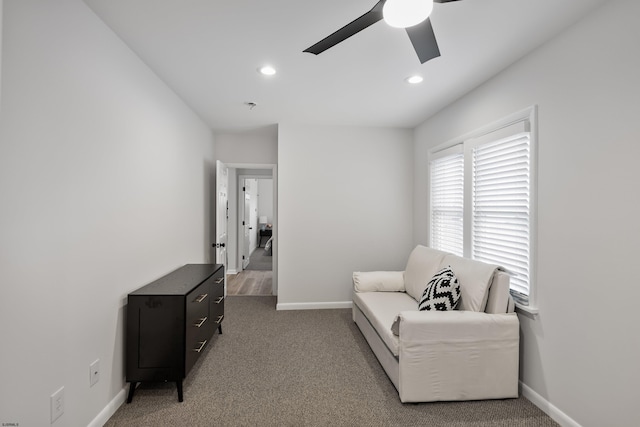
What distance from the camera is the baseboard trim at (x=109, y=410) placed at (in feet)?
5.95

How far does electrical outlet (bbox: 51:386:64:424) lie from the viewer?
1.47m

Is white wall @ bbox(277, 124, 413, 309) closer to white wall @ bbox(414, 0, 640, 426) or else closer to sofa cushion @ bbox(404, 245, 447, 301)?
sofa cushion @ bbox(404, 245, 447, 301)

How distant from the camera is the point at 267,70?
2461 millimetres

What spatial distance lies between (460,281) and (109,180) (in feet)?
8.93

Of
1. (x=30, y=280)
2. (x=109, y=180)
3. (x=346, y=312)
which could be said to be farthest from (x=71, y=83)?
(x=346, y=312)

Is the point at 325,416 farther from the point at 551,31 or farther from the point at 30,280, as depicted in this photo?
the point at 551,31

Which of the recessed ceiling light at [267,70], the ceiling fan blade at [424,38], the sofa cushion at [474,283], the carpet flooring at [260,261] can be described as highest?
the recessed ceiling light at [267,70]

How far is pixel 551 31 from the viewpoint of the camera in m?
1.90

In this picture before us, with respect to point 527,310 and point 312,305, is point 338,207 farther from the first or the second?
point 527,310

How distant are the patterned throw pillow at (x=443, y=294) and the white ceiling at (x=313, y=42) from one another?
1.74 meters

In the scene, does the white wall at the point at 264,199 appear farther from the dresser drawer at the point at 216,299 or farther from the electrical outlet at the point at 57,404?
the electrical outlet at the point at 57,404

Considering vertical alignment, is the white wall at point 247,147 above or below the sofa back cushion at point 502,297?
above

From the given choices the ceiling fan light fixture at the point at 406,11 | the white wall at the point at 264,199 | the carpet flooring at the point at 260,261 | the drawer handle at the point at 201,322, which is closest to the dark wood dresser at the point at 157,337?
the drawer handle at the point at 201,322

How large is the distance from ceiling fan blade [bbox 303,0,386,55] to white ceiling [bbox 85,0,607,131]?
253 mm
